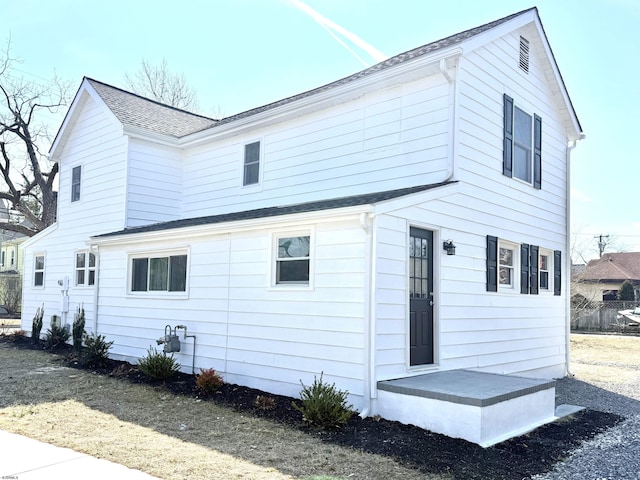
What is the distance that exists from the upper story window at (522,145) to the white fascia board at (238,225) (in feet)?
14.4

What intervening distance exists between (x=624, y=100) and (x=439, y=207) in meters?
14.1

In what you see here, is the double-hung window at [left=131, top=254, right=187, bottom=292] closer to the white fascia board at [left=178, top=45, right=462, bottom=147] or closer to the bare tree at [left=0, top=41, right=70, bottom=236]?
the white fascia board at [left=178, top=45, right=462, bottom=147]

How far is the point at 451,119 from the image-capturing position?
8641mm

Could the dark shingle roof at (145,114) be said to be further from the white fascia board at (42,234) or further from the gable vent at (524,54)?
the gable vent at (524,54)

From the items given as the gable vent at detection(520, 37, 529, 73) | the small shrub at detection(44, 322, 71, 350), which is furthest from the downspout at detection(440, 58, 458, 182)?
the small shrub at detection(44, 322, 71, 350)

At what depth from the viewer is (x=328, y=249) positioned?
7559 millimetres

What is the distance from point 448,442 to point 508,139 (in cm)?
641

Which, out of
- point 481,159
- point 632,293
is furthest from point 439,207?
point 632,293

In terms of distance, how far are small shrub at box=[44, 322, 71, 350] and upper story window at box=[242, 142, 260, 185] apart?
626cm

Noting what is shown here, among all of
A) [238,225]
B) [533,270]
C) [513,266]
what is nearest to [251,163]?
[238,225]

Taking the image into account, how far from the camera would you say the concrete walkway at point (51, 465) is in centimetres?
468

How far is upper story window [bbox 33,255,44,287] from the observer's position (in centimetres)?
1598

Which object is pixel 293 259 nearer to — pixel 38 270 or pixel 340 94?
pixel 340 94

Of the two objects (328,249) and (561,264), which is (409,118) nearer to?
(328,249)
